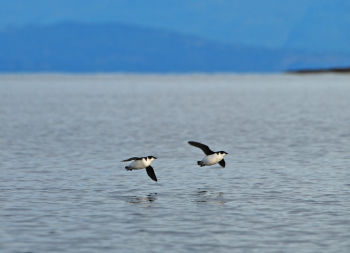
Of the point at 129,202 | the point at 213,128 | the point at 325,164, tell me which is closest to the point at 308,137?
the point at 213,128

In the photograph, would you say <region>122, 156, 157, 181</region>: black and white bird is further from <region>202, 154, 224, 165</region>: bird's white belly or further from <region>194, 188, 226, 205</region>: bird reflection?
<region>202, 154, 224, 165</region>: bird's white belly

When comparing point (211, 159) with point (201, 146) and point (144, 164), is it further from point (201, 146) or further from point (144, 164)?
point (144, 164)

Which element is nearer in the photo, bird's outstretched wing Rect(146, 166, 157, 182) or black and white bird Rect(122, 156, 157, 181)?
black and white bird Rect(122, 156, 157, 181)

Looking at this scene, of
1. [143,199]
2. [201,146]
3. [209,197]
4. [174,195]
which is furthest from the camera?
[201,146]

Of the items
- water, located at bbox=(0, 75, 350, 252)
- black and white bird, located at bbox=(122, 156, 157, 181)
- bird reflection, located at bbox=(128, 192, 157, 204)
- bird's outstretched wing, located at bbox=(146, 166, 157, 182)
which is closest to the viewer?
water, located at bbox=(0, 75, 350, 252)

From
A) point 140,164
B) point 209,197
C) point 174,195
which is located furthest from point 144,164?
point 209,197

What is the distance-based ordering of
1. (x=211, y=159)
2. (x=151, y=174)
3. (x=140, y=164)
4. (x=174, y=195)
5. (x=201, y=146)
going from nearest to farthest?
(x=174, y=195), (x=140, y=164), (x=151, y=174), (x=211, y=159), (x=201, y=146)

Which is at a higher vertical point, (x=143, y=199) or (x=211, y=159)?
(x=211, y=159)

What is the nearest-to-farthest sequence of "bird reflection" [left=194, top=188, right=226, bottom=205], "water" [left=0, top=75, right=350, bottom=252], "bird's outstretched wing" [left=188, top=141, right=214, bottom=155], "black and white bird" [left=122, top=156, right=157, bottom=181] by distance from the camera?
1. "water" [left=0, top=75, right=350, bottom=252]
2. "bird reflection" [left=194, top=188, right=226, bottom=205]
3. "black and white bird" [left=122, top=156, right=157, bottom=181]
4. "bird's outstretched wing" [left=188, top=141, right=214, bottom=155]

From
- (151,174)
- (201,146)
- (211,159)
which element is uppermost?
(201,146)

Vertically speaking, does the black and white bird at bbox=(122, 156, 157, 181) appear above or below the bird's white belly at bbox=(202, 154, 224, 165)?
below

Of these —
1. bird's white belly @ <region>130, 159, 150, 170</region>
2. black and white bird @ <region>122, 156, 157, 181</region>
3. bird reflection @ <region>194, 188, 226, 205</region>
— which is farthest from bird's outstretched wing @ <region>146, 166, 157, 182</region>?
bird reflection @ <region>194, 188, 226, 205</region>

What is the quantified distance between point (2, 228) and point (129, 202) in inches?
168

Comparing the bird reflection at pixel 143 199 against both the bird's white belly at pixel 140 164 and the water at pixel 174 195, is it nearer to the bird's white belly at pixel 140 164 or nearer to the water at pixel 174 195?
the water at pixel 174 195
